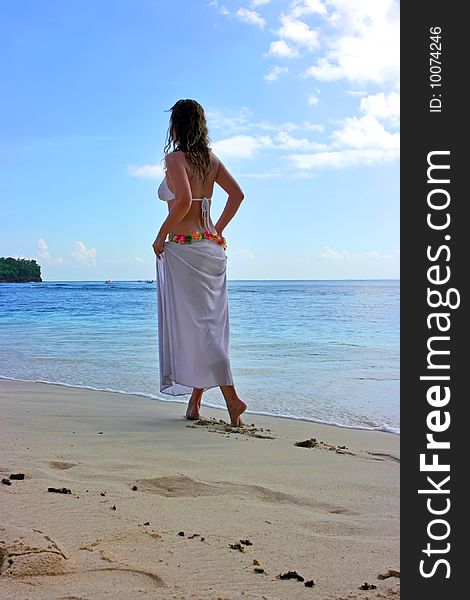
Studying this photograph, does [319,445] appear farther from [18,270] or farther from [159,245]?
[18,270]

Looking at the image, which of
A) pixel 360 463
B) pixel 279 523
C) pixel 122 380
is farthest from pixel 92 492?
pixel 122 380

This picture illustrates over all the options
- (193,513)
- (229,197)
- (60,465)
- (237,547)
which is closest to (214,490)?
(193,513)

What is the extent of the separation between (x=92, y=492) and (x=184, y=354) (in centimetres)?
203

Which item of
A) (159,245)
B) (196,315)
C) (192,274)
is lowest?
(196,315)

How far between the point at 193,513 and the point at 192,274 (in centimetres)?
235

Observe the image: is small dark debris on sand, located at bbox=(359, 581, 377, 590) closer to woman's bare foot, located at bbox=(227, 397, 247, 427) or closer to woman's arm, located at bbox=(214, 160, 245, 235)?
woman's bare foot, located at bbox=(227, 397, 247, 427)

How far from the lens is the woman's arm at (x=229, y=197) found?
4.77m

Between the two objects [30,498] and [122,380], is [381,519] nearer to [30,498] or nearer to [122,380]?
[30,498]

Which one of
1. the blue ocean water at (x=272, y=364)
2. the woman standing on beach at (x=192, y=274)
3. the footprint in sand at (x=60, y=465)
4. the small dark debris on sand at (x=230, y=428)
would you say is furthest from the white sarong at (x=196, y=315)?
the footprint in sand at (x=60, y=465)

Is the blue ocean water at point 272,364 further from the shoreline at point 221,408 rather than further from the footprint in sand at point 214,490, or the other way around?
the footprint in sand at point 214,490

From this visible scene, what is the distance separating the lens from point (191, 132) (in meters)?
4.54

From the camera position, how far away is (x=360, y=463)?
3.32m

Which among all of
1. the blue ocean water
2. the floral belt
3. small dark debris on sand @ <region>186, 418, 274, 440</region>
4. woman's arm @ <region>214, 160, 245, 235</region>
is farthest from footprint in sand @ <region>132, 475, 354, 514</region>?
woman's arm @ <region>214, 160, 245, 235</region>

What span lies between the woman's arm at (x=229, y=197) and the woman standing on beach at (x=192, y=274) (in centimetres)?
13
